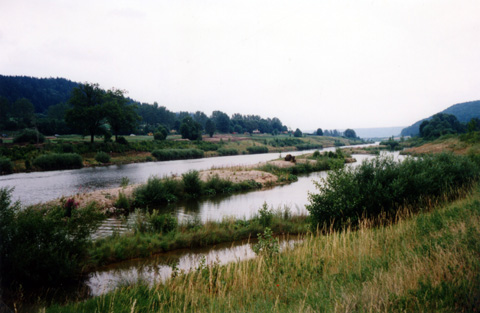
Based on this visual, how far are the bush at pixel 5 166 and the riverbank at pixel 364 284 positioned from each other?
1458 inches

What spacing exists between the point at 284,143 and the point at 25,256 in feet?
351

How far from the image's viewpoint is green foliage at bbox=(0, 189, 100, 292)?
7121 millimetres

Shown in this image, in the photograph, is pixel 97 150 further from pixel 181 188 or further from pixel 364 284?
pixel 364 284

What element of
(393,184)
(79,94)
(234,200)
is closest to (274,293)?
(393,184)

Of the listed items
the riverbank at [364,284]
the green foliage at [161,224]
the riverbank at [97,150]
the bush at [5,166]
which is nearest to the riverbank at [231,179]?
the green foliage at [161,224]

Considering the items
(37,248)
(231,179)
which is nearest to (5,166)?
(231,179)

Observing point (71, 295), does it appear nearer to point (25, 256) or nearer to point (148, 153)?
point (25, 256)

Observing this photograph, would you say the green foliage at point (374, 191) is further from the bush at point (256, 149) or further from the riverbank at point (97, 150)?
the bush at point (256, 149)

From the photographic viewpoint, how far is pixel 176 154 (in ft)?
202

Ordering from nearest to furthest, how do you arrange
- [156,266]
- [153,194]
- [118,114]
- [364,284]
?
[364,284] → [156,266] → [153,194] → [118,114]

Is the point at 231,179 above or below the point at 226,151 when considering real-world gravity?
below

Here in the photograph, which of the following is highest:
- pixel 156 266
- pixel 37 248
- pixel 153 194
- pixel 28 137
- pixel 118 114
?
pixel 118 114

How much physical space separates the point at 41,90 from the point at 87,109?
9912cm

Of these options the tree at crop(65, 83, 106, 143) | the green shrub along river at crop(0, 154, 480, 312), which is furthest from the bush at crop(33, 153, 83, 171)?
the green shrub along river at crop(0, 154, 480, 312)
